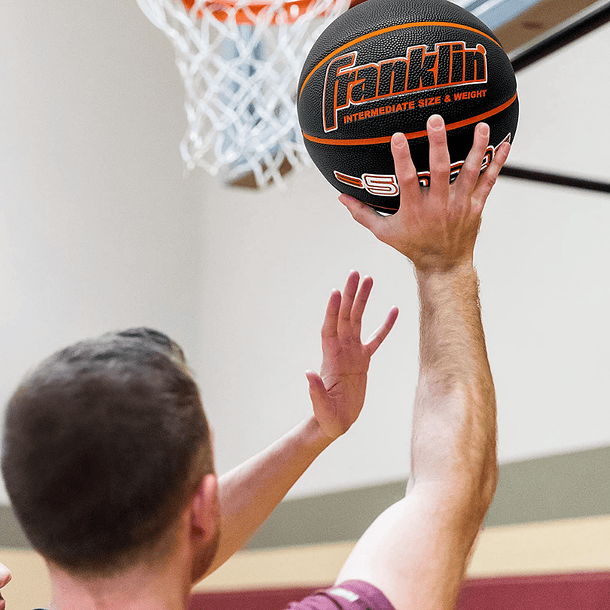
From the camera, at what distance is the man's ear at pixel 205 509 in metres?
0.85

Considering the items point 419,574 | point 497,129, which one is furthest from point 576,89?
point 419,574

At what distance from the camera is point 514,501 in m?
3.50

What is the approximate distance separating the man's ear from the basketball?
25.1 inches

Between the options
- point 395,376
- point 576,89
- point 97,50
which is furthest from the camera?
point 97,50

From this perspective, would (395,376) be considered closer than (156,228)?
Yes

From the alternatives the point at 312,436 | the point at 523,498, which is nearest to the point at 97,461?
the point at 312,436

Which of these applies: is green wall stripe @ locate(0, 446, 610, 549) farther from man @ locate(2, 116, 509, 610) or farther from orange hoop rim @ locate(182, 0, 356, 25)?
man @ locate(2, 116, 509, 610)

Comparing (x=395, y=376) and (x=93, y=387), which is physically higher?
(x=93, y=387)

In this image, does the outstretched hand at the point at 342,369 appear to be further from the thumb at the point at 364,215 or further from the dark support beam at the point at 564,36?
the dark support beam at the point at 564,36

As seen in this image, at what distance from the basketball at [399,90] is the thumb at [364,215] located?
0.10ft

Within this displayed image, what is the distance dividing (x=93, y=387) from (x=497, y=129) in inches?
34.3

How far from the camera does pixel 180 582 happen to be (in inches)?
33.1

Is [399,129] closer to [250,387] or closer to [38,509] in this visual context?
[38,509]

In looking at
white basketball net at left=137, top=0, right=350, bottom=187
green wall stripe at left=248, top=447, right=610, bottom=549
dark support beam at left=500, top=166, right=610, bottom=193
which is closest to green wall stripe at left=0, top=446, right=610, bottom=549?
green wall stripe at left=248, top=447, right=610, bottom=549
